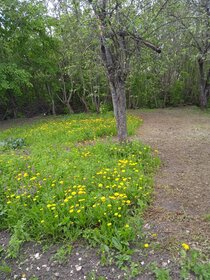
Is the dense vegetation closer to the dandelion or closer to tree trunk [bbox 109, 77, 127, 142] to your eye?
tree trunk [bbox 109, 77, 127, 142]

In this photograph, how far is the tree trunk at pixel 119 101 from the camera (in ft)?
17.8

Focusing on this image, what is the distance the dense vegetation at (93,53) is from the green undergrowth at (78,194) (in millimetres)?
2253

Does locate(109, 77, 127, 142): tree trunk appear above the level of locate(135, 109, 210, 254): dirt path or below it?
above

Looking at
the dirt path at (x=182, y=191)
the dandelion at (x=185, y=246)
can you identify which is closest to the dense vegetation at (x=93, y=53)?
the dirt path at (x=182, y=191)

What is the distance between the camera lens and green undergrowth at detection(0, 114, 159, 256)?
2707 mm

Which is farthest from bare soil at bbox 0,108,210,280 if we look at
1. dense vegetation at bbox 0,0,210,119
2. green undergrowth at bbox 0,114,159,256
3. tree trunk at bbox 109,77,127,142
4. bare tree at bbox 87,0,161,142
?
dense vegetation at bbox 0,0,210,119

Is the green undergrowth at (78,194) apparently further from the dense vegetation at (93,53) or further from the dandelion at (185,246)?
the dense vegetation at (93,53)

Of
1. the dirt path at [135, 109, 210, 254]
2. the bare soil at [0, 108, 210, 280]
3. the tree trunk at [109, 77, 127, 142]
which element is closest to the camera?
the bare soil at [0, 108, 210, 280]

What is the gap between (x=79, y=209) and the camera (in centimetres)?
289

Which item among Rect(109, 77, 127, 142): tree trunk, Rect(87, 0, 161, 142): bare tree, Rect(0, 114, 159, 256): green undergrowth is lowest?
Rect(0, 114, 159, 256): green undergrowth

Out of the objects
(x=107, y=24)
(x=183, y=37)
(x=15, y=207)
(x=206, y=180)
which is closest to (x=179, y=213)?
(x=206, y=180)

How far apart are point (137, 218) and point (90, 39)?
431 centimetres

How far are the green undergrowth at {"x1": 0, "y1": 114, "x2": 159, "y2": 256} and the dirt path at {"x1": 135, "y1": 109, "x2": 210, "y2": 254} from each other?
0.82 ft

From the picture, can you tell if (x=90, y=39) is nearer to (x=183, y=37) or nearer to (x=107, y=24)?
(x=107, y=24)
